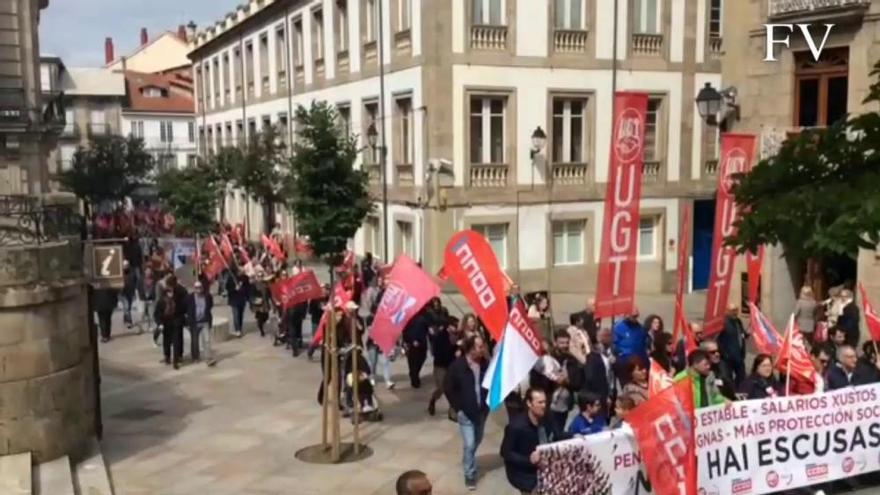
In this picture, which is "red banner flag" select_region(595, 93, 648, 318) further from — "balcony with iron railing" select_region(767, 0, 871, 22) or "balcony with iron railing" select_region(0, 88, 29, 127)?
"balcony with iron railing" select_region(0, 88, 29, 127)

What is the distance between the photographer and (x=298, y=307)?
17891mm

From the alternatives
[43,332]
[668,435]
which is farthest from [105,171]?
[668,435]

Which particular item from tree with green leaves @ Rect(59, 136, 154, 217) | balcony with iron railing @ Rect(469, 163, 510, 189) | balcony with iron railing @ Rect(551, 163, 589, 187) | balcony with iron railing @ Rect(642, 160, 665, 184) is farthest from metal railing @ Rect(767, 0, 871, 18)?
tree with green leaves @ Rect(59, 136, 154, 217)

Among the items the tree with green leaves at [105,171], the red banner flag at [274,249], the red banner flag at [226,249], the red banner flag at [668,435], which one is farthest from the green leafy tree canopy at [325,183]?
the tree with green leaves at [105,171]

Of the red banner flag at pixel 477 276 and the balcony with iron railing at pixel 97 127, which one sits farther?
the balcony with iron railing at pixel 97 127

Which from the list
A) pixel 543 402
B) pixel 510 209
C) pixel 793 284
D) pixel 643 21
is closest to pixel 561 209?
pixel 510 209

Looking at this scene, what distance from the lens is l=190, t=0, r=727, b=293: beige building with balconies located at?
24250 millimetres

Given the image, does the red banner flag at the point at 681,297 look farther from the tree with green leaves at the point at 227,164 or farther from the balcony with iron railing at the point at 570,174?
the tree with green leaves at the point at 227,164

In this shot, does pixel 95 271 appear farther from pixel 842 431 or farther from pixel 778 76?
pixel 778 76

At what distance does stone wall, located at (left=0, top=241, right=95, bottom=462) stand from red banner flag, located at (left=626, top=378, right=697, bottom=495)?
6.82 meters

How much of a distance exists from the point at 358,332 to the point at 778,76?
10868 mm

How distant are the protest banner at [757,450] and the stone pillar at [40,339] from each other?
244 inches

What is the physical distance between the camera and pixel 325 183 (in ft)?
42.0

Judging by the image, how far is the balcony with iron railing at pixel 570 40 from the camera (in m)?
25.3
